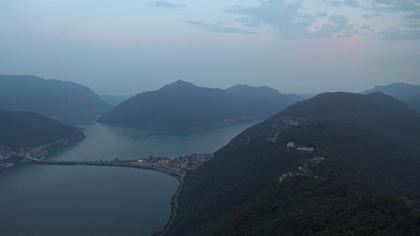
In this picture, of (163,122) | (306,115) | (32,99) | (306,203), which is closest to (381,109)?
(306,115)

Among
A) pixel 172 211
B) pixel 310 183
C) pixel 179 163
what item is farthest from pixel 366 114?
pixel 310 183

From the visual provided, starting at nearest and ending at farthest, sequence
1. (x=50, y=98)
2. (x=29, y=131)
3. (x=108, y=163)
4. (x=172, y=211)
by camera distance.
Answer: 1. (x=172, y=211)
2. (x=108, y=163)
3. (x=29, y=131)
4. (x=50, y=98)

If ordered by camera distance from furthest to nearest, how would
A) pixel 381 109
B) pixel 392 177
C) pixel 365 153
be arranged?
pixel 381 109
pixel 365 153
pixel 392 177

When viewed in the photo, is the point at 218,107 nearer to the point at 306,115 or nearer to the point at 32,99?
the point at 32,99

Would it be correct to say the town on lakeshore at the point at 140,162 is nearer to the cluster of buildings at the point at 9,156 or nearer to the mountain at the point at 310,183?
the cluster of buildings at the point at 9,156

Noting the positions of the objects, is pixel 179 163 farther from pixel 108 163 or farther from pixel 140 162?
pixel 108 163

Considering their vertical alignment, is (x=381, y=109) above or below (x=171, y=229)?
above
